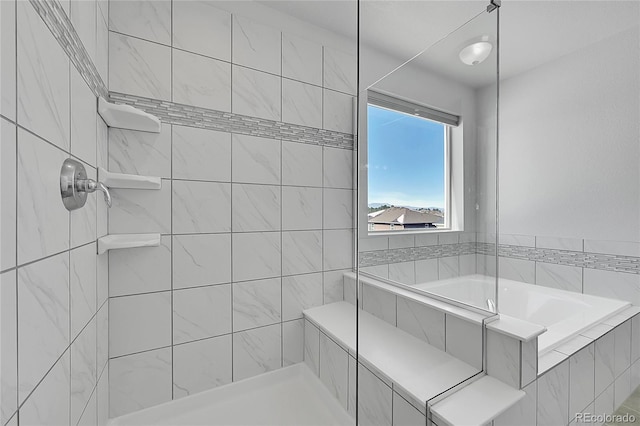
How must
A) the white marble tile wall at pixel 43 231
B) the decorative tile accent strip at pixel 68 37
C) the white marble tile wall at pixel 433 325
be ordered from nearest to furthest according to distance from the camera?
1. the white marble tile wall at pixel 43 231
2. the decorative tile accent strip at pixel 68 37
3. the white marble tile wall at pixel 433 325

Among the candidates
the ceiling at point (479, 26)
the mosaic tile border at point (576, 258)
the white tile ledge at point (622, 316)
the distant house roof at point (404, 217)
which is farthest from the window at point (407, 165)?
the white tile ledge at point (622, 316)

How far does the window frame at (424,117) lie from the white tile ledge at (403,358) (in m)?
0.49

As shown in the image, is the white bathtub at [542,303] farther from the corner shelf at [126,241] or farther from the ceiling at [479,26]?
the corner shelf at [126,241]

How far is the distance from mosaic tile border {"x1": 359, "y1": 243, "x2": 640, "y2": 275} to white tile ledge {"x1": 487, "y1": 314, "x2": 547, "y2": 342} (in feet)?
Result: 0.92

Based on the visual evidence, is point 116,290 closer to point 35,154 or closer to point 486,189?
point 35,154

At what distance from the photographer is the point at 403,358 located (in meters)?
1.11

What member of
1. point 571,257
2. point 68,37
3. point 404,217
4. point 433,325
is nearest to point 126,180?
point 68,37

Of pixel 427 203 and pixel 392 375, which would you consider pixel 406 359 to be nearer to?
pixel 392 375

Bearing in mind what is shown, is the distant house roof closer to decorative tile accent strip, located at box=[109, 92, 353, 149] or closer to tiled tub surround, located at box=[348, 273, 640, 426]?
tiled tub surround, located at box=[348, 273, 640, 426]

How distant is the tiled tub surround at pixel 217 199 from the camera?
127 centimetres

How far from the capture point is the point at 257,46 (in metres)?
1.56

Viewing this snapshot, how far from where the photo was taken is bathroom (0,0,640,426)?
80cm

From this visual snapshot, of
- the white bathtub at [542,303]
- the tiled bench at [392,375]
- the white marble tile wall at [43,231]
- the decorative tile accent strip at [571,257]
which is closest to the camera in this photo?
the white marble tile wall at [43,231]

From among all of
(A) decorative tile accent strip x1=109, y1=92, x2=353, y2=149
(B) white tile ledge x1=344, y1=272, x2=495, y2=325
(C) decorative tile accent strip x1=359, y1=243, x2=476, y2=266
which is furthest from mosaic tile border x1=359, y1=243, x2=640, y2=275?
(A) decorative tile accent strip x1=109, y1=92, x2=353, y2=149
